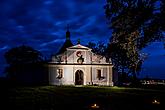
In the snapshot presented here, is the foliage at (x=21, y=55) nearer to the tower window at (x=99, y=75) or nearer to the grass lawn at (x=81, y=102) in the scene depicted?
the tower window at (x=99, y=75)

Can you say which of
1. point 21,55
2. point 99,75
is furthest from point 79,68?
point 21,55

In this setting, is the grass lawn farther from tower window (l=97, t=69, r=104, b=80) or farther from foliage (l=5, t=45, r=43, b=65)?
foliage (l=5, t=45, r=43, b=65)

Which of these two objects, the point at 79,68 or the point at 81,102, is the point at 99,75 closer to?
the point at 79,68

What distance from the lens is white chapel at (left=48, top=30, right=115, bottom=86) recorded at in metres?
52.5

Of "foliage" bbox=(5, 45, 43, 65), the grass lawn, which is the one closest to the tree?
the grass lawn

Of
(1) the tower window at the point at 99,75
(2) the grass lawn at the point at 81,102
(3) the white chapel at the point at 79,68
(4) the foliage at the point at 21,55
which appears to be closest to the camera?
(2) the grass lawn at the point at 81,102

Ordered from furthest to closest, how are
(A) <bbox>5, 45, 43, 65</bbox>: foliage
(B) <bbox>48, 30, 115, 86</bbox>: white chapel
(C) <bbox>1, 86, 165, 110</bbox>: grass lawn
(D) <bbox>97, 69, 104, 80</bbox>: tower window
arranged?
(A) <bbox>5, 45, 43, 65</bbox>: foliage
(D) <bbox>97, 69, 104, 80</bbox>: tower window
(B) <bbox>48, 30, 115, 86</bbox>: white chapel
(C) <bbox>1, 86, 165, 110</bbox>: grass lawn

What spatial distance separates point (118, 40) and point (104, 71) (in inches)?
1239

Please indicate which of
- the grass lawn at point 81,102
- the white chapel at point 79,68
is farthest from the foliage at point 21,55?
the grass lawn at point 81,102

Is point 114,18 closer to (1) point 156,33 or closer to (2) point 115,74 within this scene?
(1) point 156,33

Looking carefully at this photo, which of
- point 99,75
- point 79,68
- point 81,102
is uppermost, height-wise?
point 79,68

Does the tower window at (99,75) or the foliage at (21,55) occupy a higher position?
the foliage at (21,55)

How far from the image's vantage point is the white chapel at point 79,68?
52.5 meters

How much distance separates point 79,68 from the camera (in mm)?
53281
